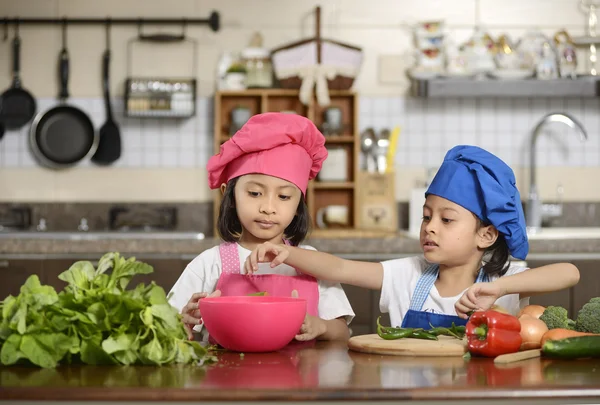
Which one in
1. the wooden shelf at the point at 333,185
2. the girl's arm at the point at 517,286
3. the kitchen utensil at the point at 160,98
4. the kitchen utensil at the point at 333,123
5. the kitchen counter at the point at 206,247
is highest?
the kitchen utensil at the point at 160,98

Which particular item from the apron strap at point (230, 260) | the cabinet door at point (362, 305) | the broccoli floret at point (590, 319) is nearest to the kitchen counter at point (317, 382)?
the broccoli floret at point (590, 319)

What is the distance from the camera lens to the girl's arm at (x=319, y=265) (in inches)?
63.3

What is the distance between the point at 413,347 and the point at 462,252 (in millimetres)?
440

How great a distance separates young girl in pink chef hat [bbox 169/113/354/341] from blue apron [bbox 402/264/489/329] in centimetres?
13

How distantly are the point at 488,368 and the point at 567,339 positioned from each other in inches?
6.6

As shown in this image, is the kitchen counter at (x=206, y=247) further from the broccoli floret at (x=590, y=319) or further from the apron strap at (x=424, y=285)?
the broccoli floret at (x=590, y=319)

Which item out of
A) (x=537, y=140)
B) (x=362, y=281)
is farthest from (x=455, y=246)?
(x=537, y=140)

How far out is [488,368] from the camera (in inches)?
49.5

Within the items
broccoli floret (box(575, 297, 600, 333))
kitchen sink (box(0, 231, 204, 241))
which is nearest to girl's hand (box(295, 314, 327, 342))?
broccoli floret (box(575, 297, 600, 333))

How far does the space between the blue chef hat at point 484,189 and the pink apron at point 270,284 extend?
1.11 ft

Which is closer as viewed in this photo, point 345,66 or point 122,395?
point 122,395

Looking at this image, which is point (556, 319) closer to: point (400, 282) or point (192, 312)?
point (400, 282)

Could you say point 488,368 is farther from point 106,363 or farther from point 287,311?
point 106,363

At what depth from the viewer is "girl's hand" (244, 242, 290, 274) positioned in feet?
5.17
